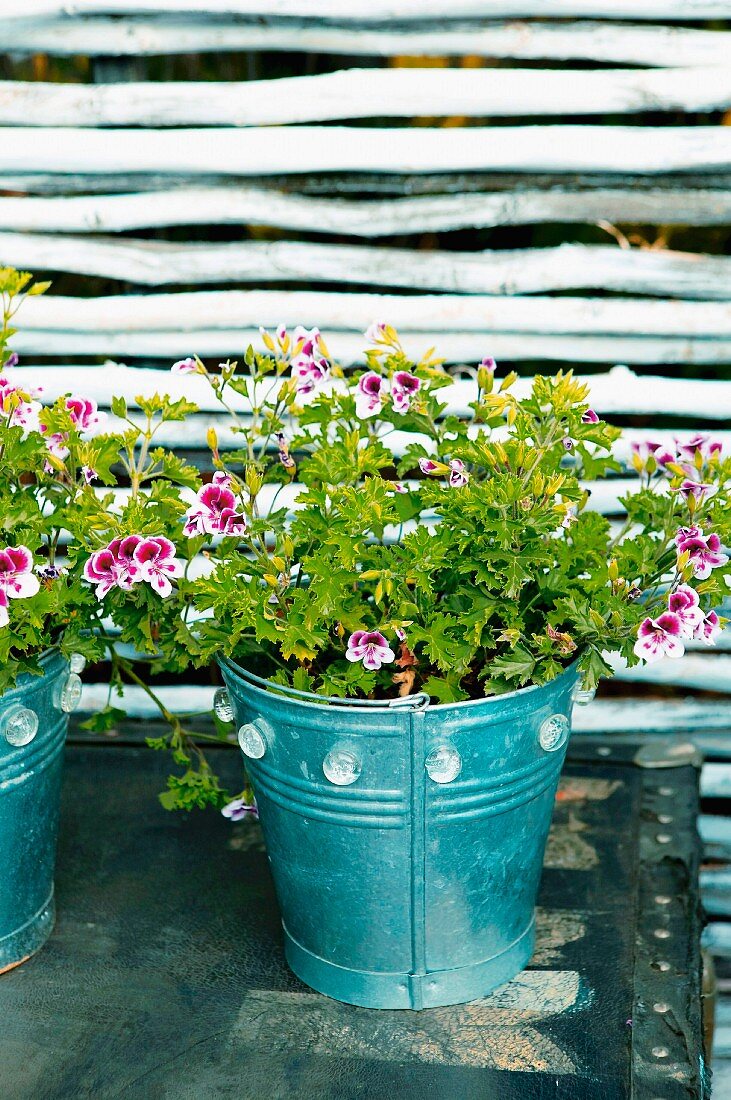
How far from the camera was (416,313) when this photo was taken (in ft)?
7.64

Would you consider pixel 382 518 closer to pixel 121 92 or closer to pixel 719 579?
pixel 719 579

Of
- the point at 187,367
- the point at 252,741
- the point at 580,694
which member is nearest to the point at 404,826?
the point at 252,741

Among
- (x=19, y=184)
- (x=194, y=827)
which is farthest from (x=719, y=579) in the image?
(x=19, y=184)

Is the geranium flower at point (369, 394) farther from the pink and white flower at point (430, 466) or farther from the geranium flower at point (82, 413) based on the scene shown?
the geranium flower at point (82, 413)

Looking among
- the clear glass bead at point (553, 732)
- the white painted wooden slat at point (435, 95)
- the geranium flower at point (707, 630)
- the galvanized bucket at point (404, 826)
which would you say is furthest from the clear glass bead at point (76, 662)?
the white painted wooden slat at point (435, 95)

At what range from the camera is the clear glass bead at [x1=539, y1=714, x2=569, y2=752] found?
1.71 m

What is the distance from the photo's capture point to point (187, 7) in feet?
7.24

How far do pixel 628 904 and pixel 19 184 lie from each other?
1700 mm

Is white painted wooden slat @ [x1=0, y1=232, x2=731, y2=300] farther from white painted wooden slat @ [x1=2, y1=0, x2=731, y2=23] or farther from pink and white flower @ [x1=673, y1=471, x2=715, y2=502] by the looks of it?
pink and white flower @ [x1=673, y1=471, x2=715, y2=502]

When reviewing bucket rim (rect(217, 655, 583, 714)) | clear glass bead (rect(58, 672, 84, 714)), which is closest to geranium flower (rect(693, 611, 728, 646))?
bucket rim (rect(217, 655, 583, 714))

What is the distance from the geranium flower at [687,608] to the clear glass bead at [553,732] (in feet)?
0.75

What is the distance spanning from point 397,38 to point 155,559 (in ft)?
3.86

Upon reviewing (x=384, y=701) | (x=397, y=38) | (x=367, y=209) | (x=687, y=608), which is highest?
(x=397, y=38)

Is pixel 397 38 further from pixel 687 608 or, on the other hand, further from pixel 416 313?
pixel 687 608
